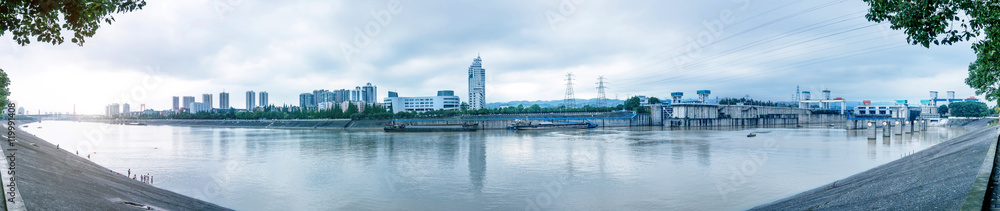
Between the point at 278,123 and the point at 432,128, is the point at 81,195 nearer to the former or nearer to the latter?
the point at 432,128

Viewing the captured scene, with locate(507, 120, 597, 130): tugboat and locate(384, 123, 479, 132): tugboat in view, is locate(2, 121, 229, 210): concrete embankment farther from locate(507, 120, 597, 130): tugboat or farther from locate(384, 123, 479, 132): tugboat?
locate(507, 120, 597, 130): tugboat

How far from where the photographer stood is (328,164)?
3306cm

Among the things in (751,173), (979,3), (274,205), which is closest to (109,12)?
(274,205)

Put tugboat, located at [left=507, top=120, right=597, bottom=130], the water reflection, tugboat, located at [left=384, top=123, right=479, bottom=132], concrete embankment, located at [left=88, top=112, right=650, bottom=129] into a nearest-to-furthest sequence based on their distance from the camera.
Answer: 1. the water reflection
2. tugboat, located at [left=384, top=123, right=479, bottom=132]
3. tugboat, located at [left=507, top=120, right=597, bottom=130]
4. concrete embankment, located at [left=88, top=112, right=650, bottom=129]

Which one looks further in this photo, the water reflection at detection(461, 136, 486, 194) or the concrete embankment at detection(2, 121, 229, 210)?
the water reflection at detection(461, 136, 486, 194)

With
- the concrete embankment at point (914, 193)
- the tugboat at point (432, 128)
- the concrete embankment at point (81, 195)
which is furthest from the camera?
the tugboat at point (432, 128)

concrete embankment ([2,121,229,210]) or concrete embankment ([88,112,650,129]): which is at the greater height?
concrete embankment ([2,121,229,210])

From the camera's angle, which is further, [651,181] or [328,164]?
[328,164]

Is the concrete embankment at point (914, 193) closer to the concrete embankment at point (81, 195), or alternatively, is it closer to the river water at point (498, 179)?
the river water at point (498, 179)

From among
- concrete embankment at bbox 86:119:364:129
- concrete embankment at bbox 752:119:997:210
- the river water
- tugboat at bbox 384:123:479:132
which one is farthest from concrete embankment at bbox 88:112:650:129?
concrete embankment at bbox 752:119:997:210

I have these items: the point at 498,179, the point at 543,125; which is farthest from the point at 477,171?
the point at 543,125

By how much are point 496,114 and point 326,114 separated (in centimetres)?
5018

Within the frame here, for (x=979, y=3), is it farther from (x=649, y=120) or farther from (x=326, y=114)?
(x=326, y=114)

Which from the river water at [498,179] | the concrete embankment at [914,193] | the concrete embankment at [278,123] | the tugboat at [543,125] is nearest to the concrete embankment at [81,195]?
the river water at [498,179]
